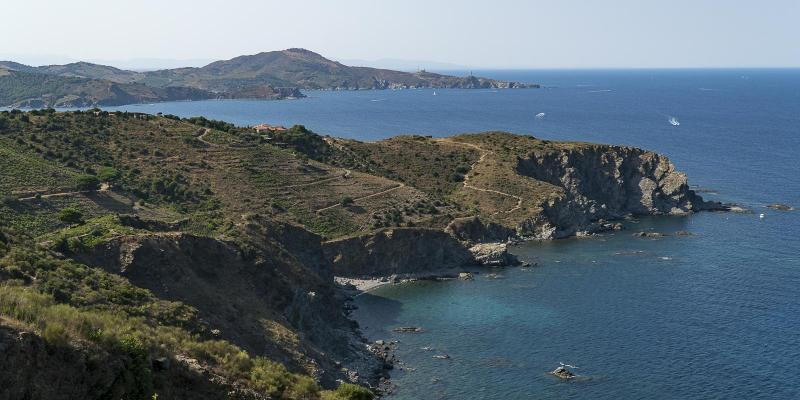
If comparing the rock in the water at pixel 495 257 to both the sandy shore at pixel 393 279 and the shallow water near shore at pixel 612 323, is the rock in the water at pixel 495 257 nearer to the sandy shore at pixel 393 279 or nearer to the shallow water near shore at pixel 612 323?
the shallow water near shore at pixel 612 323

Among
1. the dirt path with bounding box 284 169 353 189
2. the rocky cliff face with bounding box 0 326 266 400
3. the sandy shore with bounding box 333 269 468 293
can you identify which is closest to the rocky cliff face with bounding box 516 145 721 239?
the dirt path with bounding box 284 169 353 189

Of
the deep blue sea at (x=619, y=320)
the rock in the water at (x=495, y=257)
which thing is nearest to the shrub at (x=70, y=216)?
the deep blue sea at (x=619, y=320)

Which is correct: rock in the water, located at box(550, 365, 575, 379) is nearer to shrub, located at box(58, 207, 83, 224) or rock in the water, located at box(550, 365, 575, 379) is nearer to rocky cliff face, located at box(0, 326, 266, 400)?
rocky cliff face, located at box(0, 326, 266, 400)

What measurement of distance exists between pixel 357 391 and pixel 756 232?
9446 centimetres

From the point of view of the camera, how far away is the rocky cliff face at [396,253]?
93875 millimetres

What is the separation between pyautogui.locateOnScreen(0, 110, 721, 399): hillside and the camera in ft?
95.3

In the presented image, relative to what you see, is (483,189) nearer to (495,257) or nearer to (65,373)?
(495,257)

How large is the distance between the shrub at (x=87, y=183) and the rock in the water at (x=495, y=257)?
166 ft

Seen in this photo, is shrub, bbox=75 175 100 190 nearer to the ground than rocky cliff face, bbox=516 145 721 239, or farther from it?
farther from it

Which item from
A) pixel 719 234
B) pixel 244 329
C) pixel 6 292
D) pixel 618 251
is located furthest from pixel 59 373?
pixel 719 234

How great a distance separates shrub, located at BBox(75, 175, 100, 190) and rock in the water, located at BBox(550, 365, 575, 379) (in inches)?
2200

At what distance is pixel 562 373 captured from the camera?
60.2 m

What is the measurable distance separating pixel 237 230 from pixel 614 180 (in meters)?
85.4

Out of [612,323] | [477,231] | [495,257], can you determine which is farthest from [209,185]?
[612,323]
